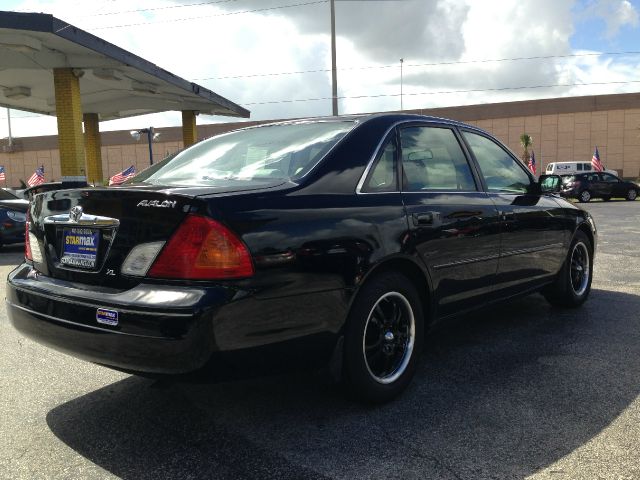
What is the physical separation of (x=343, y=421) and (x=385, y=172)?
4.57 feet

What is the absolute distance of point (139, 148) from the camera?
211 feet

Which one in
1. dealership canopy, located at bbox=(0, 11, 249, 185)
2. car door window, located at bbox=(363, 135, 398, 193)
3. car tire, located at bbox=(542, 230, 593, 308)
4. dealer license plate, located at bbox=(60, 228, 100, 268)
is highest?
dealership canopy, located at bbox=(0, 11, 249, 185)

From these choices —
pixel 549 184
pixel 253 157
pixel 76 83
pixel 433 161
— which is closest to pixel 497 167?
pixel 549 184

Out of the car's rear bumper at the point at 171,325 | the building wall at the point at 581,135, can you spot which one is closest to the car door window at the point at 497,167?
the car's rear bumper at the point at 171,325

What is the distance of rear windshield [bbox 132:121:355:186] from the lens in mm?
3086

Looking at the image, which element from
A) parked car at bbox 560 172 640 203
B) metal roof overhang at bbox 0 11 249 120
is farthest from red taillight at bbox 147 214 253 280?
parked car at bbox 560 172 640 203

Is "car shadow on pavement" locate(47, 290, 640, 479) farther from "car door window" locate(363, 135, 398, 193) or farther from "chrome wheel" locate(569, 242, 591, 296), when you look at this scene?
"chrome wheel" locate(569, 242, 591, 296)

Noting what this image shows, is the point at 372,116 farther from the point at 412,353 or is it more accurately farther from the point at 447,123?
the point at 412,353

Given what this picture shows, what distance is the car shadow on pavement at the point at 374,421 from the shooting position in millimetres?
2516

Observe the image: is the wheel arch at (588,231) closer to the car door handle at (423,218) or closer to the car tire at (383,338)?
the car door handle at (423,218)

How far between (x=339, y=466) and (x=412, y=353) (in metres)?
0.97

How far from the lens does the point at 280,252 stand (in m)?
2.57

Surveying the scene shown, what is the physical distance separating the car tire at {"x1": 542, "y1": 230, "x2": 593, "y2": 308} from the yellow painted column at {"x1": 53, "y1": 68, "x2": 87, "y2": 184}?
517 inches

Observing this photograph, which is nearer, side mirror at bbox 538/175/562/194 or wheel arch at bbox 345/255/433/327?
wheel arch at bbox 345/255/433/327
